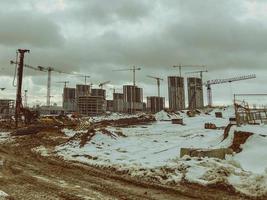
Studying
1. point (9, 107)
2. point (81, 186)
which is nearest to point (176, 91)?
point (9, 107)

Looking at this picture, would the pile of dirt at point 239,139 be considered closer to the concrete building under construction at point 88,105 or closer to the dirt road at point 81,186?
the dirt road at point 81,186

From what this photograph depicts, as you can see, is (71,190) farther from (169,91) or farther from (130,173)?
(169,91)

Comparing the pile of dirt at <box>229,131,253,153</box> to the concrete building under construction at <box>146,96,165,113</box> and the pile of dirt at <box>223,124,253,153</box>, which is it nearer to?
the pile of dirt at <box>223,124,253,153</box>

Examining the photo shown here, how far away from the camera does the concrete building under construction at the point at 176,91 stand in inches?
6791

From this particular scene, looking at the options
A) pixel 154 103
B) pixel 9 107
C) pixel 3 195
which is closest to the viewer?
pixel 3 195

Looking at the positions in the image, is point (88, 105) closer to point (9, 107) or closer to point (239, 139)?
point (9, 107)

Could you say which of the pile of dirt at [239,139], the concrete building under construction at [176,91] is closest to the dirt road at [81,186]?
the pile of dirt at [239,139]

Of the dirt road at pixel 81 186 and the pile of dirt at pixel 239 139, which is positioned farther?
the pile of dirt at pixel 239 139

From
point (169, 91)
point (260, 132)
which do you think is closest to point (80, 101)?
point (169, 91)

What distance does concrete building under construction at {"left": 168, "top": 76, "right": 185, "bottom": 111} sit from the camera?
566 feet

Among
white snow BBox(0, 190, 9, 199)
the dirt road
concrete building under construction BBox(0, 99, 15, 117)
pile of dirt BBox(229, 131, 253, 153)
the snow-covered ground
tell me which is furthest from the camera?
concrete building under construction BBox(0, 99, 15, 117)

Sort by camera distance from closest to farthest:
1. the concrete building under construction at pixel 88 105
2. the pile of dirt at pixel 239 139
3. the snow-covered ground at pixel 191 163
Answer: the snow-covered ground at pixel 191 163, the pile of dirt at pixel 239 139, the concrete building under construction at pixel 88 105

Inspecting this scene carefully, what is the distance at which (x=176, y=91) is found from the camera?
177250 millimetres

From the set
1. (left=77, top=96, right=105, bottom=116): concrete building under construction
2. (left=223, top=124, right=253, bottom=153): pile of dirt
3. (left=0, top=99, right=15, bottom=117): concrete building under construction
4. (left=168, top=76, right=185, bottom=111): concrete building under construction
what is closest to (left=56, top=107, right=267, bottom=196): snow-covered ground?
(left=223, top=124, right=253, bottom=153): pile of dirt
